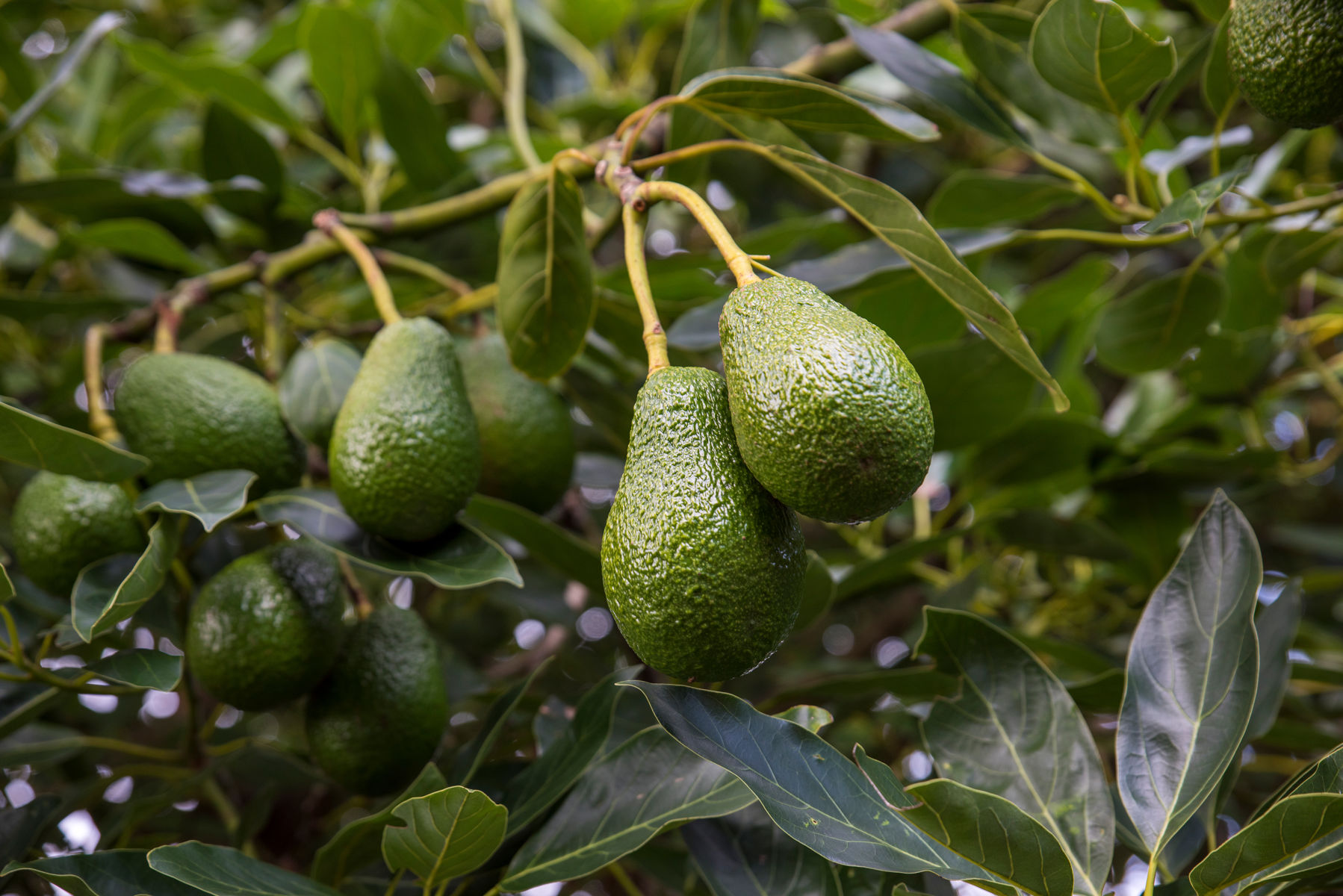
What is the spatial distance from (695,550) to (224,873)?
0.56 m

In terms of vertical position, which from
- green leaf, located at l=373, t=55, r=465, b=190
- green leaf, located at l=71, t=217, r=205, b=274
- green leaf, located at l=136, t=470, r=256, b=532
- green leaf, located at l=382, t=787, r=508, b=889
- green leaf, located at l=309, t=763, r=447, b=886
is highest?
green leaf, located at l=373, t=55, r=465, b=190

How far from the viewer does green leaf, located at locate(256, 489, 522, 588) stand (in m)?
1.00

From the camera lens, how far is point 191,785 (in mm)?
1263

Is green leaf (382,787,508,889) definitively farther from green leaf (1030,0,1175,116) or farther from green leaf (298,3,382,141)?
green leaf (298,3,382,141)

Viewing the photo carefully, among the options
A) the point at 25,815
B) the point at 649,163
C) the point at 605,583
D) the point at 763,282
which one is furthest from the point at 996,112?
the point at 25,815

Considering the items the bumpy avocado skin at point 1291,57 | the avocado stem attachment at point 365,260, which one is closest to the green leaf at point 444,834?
the avocado stem attachment at point 365,260

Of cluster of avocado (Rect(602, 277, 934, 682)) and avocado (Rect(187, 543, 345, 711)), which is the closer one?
cluster of avocado (Rect(602, 277, 934, 682))

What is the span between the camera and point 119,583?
1082mm

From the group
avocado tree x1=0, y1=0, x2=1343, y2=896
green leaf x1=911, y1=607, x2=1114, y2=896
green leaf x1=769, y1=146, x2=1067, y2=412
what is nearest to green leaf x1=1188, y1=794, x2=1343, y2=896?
avocado tree x1=0, y1=0, x2=1343, y2=896

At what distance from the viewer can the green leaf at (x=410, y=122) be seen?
160cm

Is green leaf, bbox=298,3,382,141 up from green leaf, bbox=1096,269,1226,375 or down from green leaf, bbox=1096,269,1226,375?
up

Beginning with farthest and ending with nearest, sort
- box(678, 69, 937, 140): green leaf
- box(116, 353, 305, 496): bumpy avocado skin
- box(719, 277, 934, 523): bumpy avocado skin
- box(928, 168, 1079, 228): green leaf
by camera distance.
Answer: box(928, 168, 1079, 228): green leaf, box(116, 353, 305, 496): bumpy avocado skin, box(678, 69, 937, 140): green leaf, box(719, 277, 934, 523): bumpy avocado skin

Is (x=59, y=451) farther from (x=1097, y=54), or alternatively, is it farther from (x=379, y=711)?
(x=1097, y=54)

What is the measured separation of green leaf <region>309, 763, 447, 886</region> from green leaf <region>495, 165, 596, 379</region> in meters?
0.46
